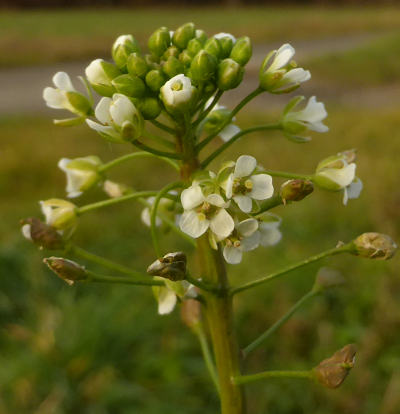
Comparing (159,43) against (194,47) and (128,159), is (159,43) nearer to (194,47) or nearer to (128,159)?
(194,47)

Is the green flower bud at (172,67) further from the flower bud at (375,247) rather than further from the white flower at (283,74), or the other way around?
the flower bud at (375,247)

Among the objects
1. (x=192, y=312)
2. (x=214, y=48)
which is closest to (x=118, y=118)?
(x=214, y=48)

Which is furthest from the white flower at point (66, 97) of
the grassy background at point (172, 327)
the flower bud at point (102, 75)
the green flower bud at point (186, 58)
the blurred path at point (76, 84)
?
the blurred path at point (76, 84)

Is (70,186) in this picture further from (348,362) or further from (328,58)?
(328,58)

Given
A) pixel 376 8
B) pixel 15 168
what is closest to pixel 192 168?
pixel 15 168

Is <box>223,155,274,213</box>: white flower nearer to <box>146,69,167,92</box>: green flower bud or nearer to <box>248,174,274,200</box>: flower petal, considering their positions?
<box>248,174,274,200</box>: flower petal
